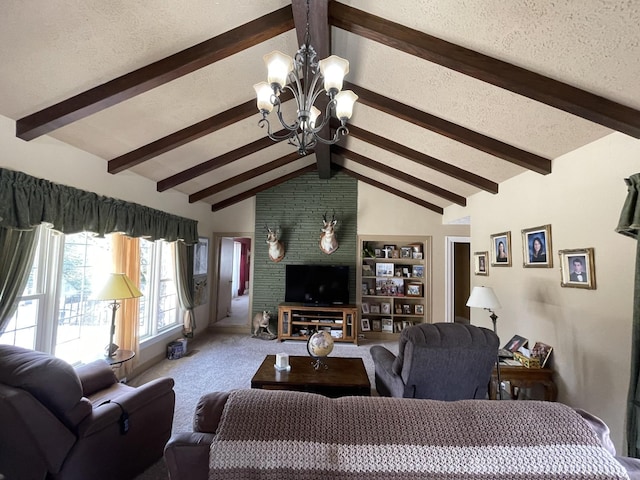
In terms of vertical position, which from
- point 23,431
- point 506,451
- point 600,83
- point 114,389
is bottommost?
point 114,389

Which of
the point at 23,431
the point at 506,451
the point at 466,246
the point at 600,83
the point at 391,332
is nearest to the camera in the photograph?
the point at 506,451

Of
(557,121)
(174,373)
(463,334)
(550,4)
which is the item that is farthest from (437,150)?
(174,373)

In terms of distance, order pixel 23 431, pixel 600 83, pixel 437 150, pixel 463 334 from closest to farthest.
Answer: pixel 23 431
pixel 600 83
pixel 463 334
pixel 437 150

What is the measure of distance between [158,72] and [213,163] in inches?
73.2

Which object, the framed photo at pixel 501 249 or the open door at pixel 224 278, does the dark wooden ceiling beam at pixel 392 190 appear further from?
the open door at pixel 224 278

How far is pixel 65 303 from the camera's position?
9.02 ft

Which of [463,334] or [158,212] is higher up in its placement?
[158,212]

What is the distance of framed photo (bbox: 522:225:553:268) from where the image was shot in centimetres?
261

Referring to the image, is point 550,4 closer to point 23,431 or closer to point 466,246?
point 23,431

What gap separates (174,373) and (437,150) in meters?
4.19

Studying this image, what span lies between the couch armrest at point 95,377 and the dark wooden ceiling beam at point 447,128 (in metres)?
3.21

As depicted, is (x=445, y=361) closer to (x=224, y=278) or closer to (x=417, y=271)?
(x=417, y=271)

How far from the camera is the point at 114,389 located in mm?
2166

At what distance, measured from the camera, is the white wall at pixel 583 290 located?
193 cm
